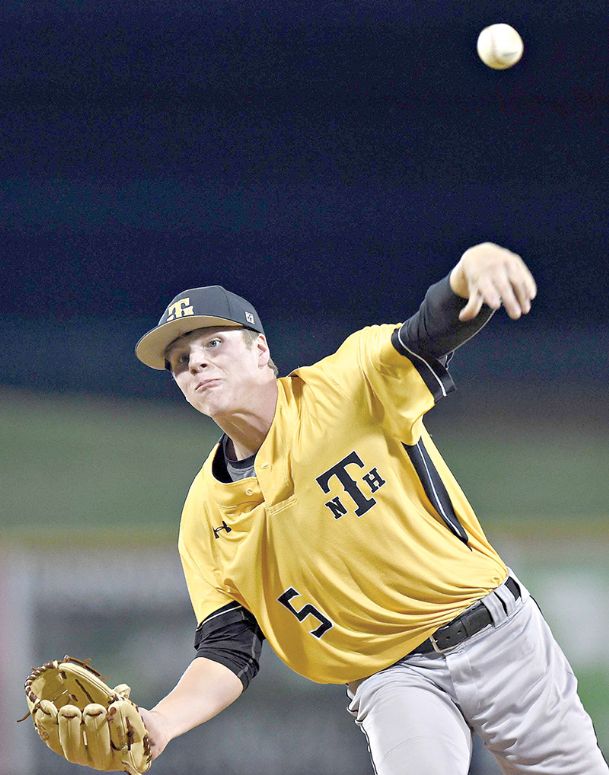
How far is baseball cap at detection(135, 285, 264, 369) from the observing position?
87.8 inches

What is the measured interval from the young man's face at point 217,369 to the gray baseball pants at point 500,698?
67 centimetres

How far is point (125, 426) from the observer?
4.45 meters

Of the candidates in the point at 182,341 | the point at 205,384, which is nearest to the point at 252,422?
the point at 205,384

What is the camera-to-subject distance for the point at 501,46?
3.31 meters

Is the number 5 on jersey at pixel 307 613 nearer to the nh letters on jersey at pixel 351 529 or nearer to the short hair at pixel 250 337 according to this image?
the nh letters on jersey at pixel 351 529

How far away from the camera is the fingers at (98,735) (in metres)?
1.87

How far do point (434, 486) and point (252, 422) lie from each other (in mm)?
418

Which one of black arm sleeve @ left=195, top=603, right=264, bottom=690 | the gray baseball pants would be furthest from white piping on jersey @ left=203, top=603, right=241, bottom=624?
the gray baseball pants

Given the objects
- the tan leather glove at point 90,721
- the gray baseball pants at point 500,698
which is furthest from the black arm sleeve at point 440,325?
the tan leather glove at point 90,721

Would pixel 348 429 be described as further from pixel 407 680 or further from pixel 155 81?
pixel 155 81

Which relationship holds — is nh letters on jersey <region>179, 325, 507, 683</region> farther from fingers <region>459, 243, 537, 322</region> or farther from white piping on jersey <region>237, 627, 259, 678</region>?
fingers <region>459, 243, 537, 322</region>

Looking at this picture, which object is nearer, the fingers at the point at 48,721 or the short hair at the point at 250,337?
the fingers at the point at 48,721

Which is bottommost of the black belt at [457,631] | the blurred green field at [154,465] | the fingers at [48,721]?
the fingers at [48,721]

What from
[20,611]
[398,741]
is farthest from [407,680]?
[20,611]
